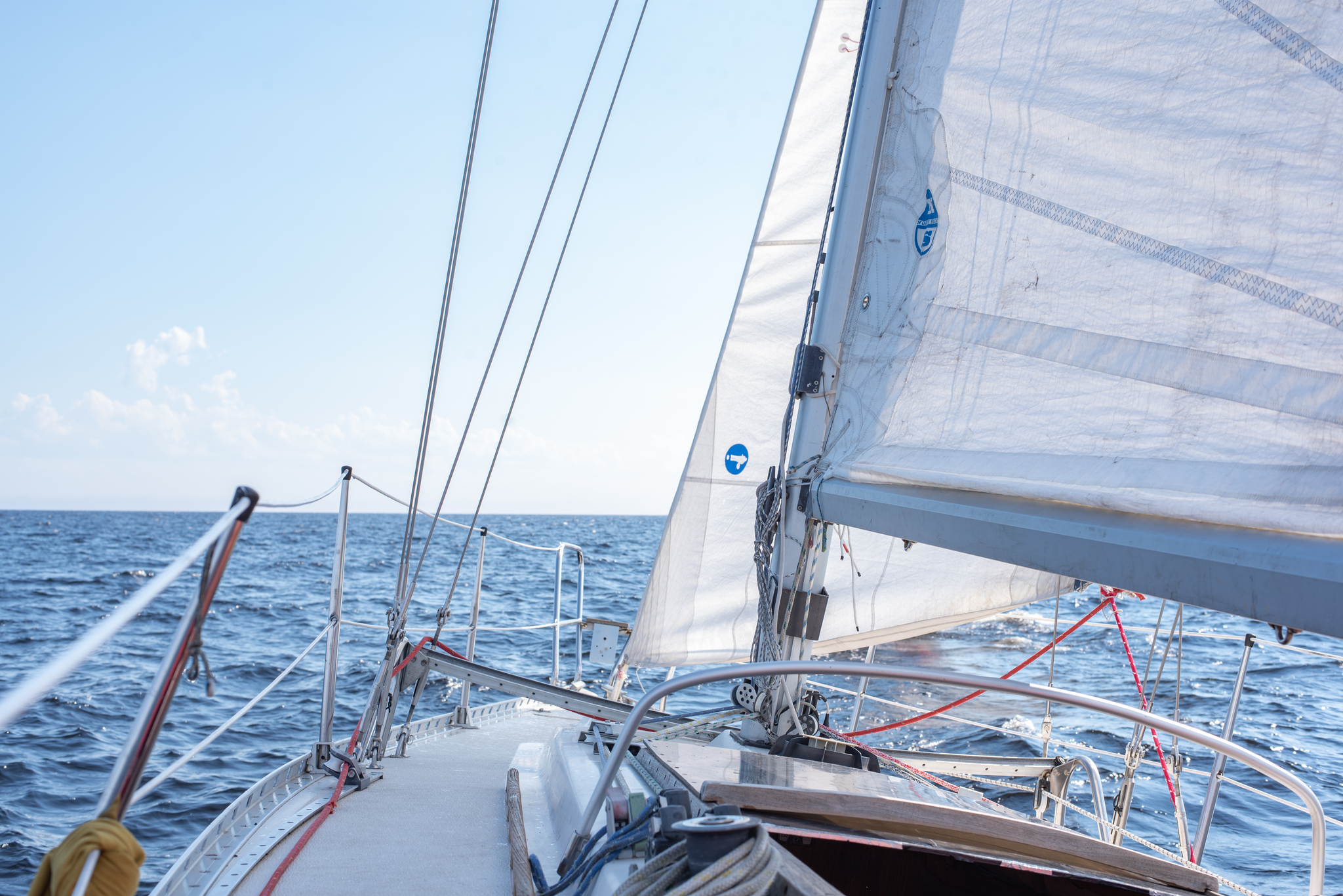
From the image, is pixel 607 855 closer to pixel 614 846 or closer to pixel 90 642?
pixel 614 846

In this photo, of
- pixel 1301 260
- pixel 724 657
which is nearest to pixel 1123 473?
pixel 1301 260

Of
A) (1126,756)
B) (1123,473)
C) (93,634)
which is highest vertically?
(1123,473)

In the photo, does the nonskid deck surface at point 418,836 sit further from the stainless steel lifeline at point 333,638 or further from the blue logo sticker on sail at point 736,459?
the blue logo sticker on sail at point 736,459

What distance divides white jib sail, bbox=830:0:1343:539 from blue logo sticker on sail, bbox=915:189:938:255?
Result: 1cm

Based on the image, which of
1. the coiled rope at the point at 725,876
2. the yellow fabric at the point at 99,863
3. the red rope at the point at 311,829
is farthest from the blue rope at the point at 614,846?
the yellow fabric at the point at 99,863

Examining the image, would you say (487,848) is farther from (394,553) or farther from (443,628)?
(394,553)

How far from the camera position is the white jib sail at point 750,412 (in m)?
3.60

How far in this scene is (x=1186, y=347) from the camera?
1.81 metres

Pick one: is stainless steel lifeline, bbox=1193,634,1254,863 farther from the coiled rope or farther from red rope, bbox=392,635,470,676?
red rope, bbox=392,635,470,676

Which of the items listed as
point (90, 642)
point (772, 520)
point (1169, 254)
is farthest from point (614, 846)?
point (1169, 254)

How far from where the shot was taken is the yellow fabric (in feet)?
3.04

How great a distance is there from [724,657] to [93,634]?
293cm

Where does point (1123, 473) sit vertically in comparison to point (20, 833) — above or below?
above

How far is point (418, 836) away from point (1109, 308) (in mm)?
2222
